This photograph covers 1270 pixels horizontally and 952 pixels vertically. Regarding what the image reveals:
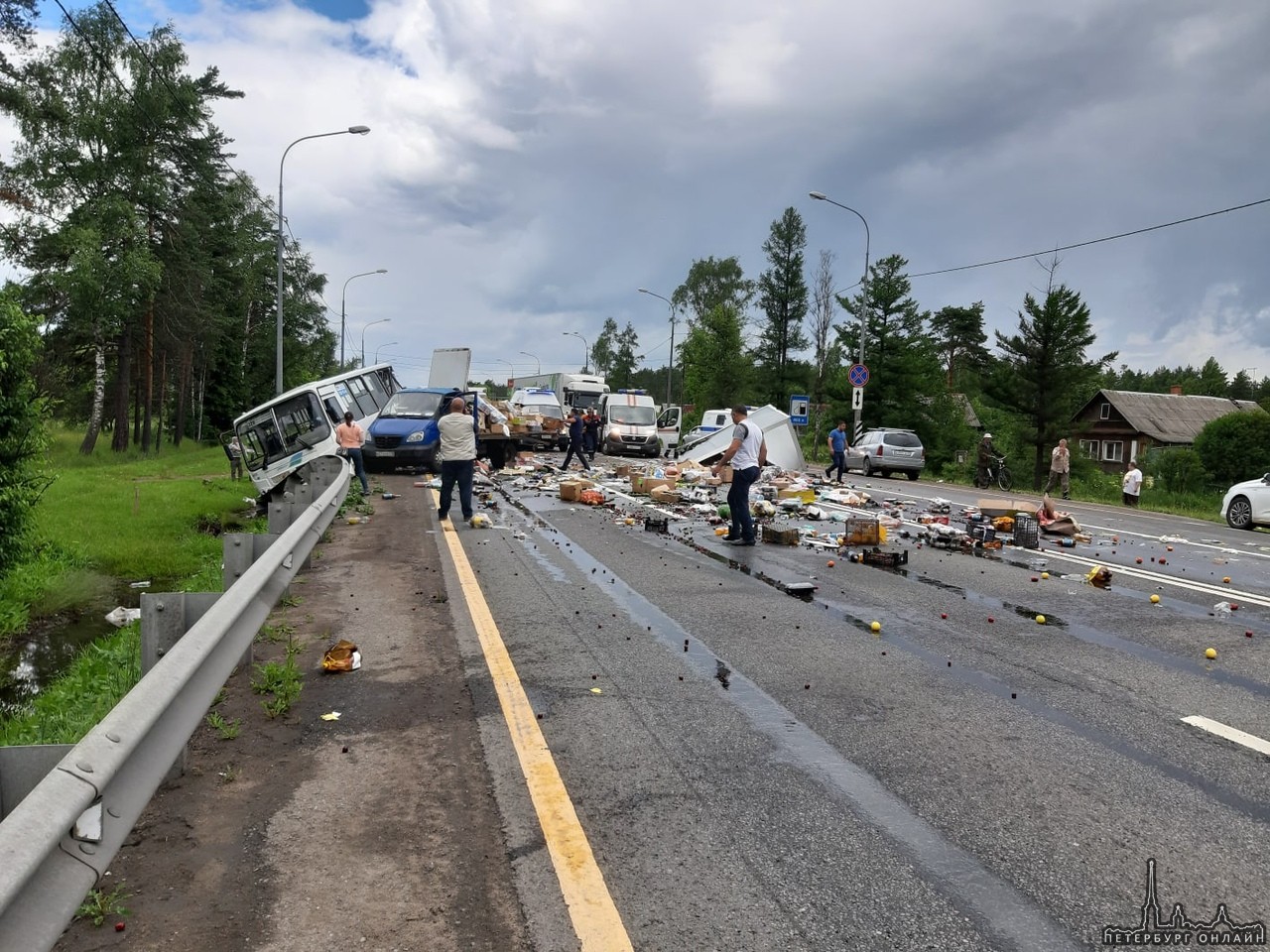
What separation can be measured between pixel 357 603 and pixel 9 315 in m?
3.98

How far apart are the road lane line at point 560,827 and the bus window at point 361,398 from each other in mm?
17418

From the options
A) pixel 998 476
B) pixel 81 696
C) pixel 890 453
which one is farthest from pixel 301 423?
pixel 998 476

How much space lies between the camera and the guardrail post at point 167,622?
3.78m

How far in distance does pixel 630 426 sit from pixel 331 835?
3244 centimetres

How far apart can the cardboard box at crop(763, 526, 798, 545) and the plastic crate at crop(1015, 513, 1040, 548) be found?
3.23m

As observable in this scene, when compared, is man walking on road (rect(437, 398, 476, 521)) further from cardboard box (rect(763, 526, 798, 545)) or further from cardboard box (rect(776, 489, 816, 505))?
cardboard box (rect(776, 489, 816, 505))

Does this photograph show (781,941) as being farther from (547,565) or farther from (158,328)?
(158,328)

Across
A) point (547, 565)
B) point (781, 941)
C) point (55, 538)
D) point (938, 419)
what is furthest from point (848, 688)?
point (938, 419)

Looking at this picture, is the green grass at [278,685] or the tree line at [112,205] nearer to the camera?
the green grass at [278,685]

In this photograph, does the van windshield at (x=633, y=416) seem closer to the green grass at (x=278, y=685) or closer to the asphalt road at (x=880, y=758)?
the asphalt road at (x=880, y=758)

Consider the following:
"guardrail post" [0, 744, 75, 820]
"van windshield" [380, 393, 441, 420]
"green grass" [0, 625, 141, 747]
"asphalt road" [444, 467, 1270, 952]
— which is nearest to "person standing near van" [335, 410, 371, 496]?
"van windshield" [380, 393, 441, 420]

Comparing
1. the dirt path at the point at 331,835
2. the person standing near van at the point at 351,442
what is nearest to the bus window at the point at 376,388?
the person standing near van at the point at 351,442

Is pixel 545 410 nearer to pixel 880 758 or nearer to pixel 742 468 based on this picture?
pixel 742 468

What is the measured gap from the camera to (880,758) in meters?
4.23
